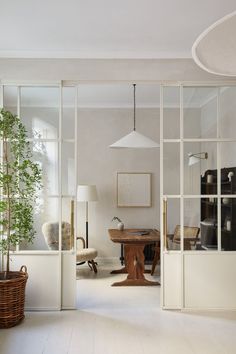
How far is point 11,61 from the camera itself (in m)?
3.84

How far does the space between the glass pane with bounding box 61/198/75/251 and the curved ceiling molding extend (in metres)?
3.10

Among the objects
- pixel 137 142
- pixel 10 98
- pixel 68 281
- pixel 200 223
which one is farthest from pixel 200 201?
pixel 10 98

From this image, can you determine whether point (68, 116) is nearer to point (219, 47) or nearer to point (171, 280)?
point (171, 280)

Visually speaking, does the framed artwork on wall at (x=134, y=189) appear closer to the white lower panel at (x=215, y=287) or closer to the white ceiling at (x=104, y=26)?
the white lower panel at (x=215, y=287)

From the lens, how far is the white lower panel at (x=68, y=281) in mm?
3877

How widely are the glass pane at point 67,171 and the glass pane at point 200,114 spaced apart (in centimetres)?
124

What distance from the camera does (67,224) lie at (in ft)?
13.0

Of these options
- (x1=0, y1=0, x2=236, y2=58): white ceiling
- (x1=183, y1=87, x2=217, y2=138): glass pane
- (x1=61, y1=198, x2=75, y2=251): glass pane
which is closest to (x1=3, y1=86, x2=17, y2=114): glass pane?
(x1=0, y1=0, x2=236, y2=58): white ceiling

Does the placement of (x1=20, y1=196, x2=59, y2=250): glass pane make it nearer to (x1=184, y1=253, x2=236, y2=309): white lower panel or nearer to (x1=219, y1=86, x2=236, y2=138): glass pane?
(x1=184, y1=253, x2=236, y2=309): white lower panel

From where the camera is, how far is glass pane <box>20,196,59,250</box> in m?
3.87

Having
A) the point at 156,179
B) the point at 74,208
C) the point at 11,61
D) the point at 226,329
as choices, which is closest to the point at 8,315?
the point at 74,208

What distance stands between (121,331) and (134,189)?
3272 mm

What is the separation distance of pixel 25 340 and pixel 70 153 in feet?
6.12

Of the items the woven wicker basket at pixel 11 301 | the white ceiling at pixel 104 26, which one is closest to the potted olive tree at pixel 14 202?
the woven wicker basket at pixel 11 301
